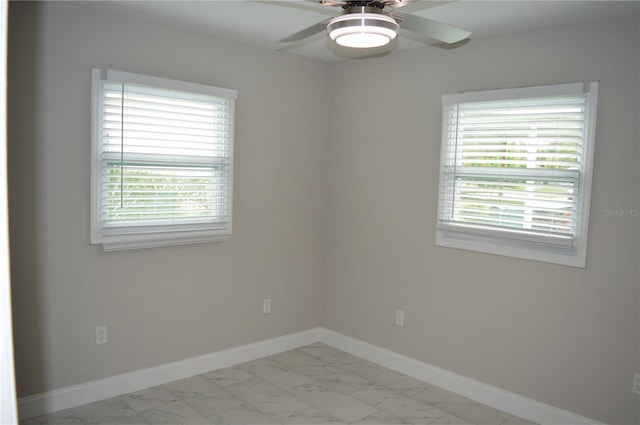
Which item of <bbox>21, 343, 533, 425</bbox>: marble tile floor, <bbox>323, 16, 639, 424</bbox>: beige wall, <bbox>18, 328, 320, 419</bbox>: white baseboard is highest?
<bbox>323, 16, 639, 424</bbox>: beige wall

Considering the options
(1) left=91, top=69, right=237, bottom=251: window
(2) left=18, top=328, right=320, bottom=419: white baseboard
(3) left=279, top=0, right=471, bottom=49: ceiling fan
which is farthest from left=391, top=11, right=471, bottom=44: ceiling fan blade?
(2) left=18, top=328, right=320, bottom=419: white baseboard

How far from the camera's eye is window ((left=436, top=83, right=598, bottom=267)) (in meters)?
3.09

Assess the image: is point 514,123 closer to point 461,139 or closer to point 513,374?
point 461,139

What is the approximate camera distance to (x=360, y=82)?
14.3ft

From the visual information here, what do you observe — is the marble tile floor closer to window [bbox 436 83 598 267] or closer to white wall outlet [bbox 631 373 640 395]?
white wall outlet [bbox 631 373 640 395]

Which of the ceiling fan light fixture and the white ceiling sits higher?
the white ceiling

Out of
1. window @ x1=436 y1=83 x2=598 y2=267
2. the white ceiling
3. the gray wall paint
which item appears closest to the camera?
the white ceiling

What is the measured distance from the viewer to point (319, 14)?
10.3 feet

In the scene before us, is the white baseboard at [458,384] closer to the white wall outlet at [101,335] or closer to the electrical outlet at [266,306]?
the electrical outlet at [266,306]

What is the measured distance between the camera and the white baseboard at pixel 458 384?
3.23 metres

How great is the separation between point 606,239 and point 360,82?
230 cm

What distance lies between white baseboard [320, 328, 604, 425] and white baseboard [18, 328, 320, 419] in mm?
405

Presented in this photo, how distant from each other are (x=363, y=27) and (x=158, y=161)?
6.61 feet

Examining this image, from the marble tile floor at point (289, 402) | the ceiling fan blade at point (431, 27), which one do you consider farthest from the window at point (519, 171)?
the ceiling fan blade at point (431, 27)
